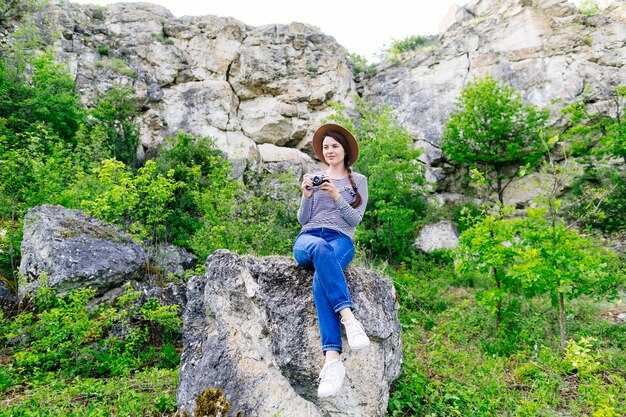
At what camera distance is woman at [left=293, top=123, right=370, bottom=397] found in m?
3.21

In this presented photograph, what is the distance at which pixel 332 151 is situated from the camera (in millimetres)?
4156

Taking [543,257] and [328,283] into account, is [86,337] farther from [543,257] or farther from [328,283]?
[543,257]

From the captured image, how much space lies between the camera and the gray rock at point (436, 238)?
15379 millimetres

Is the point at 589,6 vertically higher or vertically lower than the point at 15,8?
higher

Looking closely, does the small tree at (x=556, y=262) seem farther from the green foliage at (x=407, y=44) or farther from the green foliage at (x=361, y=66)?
the green foliage at (x=407, y=44)

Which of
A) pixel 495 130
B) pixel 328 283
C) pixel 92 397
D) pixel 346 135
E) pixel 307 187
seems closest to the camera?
pixel 328 283

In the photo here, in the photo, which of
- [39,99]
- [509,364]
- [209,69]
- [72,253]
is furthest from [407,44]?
[72,253]

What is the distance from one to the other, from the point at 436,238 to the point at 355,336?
13.4 meters

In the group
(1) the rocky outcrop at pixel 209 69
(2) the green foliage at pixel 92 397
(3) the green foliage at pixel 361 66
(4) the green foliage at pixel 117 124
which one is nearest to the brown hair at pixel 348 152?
(2) the green foliage at pixel 92 397

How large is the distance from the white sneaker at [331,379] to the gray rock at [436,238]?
510 inches

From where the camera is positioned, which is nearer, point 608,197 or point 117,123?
point 608,197

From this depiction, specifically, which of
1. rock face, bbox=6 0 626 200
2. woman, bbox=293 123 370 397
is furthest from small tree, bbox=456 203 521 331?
rock face, bbox=6 0 626 200

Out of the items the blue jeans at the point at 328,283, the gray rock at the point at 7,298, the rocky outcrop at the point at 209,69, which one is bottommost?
the gray rock at the point at 7,298

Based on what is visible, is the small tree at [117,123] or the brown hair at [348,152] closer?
the brown hair at [348,152]
